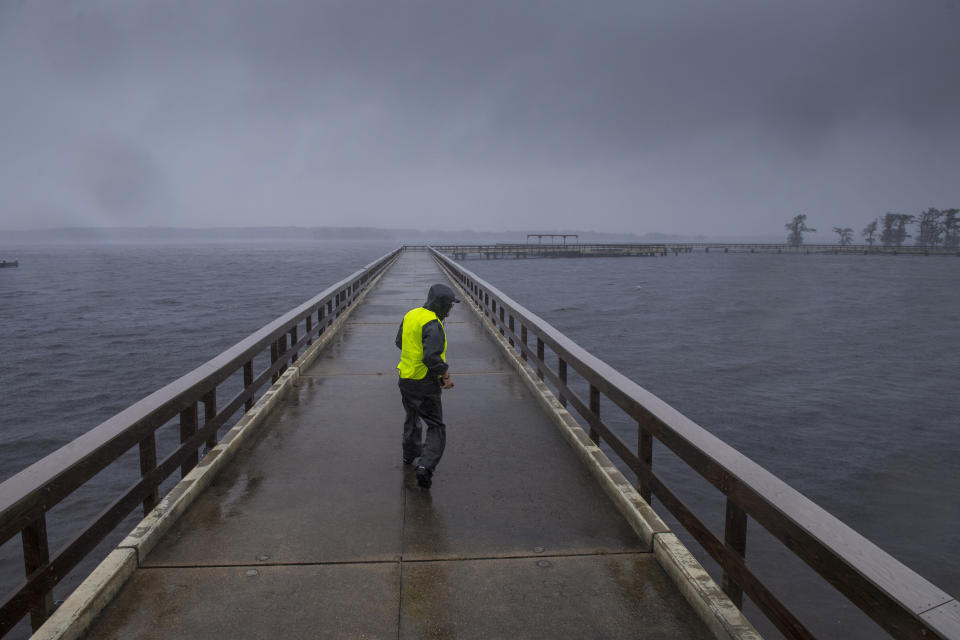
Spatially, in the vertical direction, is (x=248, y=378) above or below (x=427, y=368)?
below

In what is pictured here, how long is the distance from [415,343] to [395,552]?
1.71m

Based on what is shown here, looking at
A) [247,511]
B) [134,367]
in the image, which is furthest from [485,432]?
[134,367]

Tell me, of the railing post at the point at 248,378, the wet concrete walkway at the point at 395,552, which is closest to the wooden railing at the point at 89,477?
the wet concrete walkway at the point at 395,552

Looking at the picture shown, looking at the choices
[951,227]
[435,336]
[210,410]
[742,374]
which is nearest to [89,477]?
[210,410]

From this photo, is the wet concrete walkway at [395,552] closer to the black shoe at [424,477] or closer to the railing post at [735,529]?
the black shoe at [424,477]

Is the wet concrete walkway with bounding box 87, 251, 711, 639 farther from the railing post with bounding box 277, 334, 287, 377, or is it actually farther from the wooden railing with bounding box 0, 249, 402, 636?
the railing post with bounding box 277, 334, 287, 377

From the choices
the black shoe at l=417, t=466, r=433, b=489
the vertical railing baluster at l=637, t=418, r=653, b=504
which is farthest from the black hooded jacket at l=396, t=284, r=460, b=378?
the vertical railing baluster at l=637, t=418, r=653, b=504

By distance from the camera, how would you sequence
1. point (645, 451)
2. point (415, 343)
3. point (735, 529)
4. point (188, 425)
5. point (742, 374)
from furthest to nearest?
point (742, 374) < point (415, 343) < point (188, 425) < point (645, 451) < point (735, 529)

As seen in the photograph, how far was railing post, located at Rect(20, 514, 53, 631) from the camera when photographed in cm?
287

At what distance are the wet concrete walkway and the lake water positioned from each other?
21.8 ft

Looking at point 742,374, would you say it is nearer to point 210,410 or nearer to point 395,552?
point 210,410

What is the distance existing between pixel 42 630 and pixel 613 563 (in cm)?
303

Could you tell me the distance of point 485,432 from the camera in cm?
677

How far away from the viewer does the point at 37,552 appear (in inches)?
115
